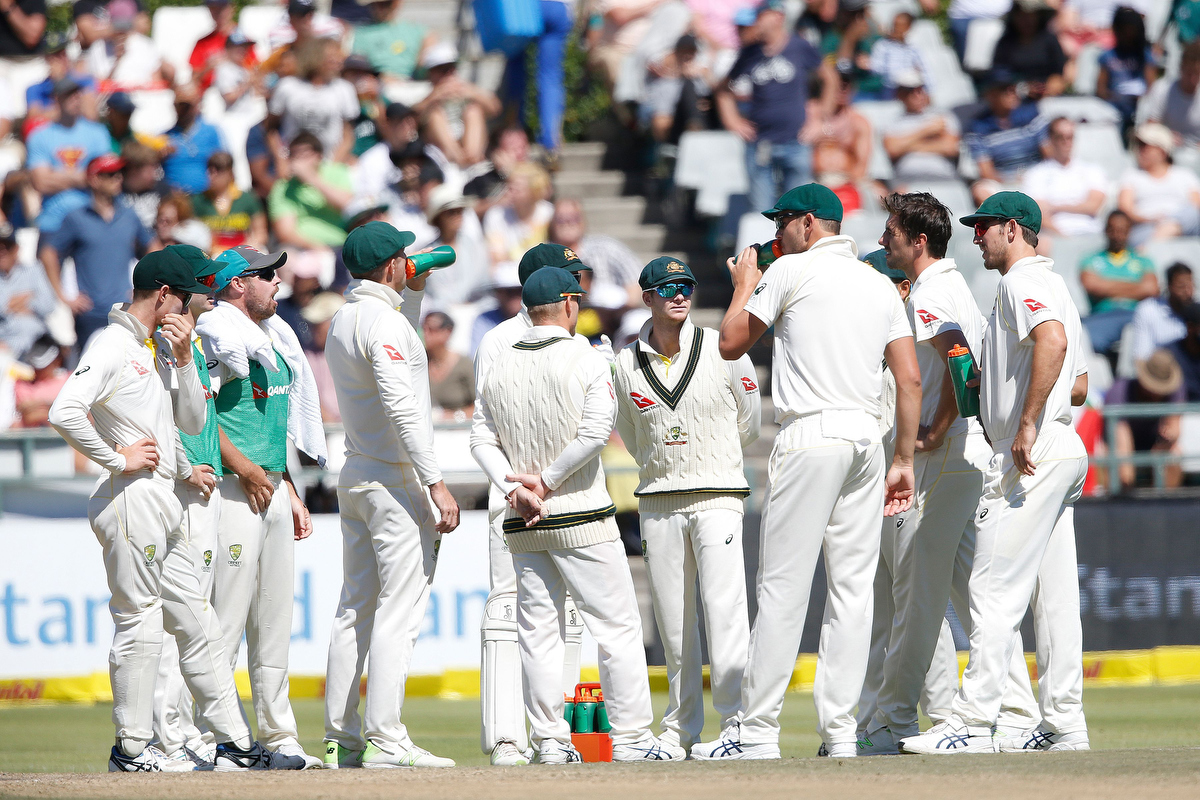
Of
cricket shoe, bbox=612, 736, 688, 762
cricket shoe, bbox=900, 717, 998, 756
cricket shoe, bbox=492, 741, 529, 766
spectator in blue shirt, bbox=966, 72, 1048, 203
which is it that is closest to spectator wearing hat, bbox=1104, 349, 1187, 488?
spectator in blue shirt, bbox=966, 72, 1048, 203

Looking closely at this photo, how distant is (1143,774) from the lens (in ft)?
18.7

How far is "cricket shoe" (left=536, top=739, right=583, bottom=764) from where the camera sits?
261 inches

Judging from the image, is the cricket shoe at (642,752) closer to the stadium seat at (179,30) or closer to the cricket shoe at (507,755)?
the cricket shoe at (507,755)

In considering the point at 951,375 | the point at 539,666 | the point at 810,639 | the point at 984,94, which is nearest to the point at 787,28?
the point at 984,94

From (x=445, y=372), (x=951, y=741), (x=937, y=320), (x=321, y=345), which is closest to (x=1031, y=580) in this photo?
(x=951, y=741)

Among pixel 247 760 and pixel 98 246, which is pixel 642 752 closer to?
pixel 247 760

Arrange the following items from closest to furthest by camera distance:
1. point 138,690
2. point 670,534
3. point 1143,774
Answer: point 1143,774, point 138,690, point 670,534

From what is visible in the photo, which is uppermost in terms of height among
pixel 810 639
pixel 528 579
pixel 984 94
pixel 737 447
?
pixel 984 94

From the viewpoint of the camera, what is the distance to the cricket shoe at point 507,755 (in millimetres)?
6734

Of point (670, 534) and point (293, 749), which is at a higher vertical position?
point (670, 534)

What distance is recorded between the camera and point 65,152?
15062mm

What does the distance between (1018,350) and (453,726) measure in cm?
454

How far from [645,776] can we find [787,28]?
13.5 m

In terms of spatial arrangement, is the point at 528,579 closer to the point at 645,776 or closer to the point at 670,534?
the point at 670,534
